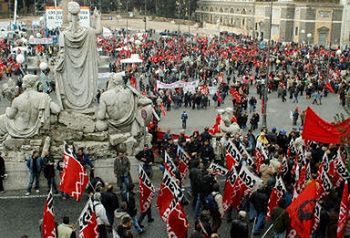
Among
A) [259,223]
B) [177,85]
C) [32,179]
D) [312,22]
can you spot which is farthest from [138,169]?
[312,22]

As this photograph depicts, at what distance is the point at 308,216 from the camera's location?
31.4 ft

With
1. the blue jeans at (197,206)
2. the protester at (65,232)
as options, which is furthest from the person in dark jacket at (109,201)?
the blue jeans at (197,206)

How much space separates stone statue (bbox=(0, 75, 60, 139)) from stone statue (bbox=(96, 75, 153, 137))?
3.76 feet

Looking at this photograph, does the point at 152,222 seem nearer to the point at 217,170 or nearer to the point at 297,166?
the point at 217,170

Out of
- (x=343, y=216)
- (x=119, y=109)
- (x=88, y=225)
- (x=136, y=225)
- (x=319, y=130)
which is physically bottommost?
(x=136, y=225)

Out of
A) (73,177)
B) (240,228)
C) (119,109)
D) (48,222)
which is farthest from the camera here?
(119,109)

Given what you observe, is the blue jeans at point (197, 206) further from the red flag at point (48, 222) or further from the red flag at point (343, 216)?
the red flag at point (48, 222)

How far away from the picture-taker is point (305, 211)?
958 cm

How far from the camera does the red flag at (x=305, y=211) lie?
377 inches

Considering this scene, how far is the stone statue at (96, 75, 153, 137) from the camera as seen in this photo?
47.6 ft

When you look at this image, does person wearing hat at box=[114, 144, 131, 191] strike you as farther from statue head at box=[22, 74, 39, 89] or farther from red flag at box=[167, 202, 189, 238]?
red flag at box=[167, 202, 189, 238]

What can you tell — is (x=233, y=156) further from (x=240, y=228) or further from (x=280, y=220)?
(x=240, y=228)

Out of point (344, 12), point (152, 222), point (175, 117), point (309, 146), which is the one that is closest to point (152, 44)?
point (344, 12)

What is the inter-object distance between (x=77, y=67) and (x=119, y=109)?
1502 millimetres
